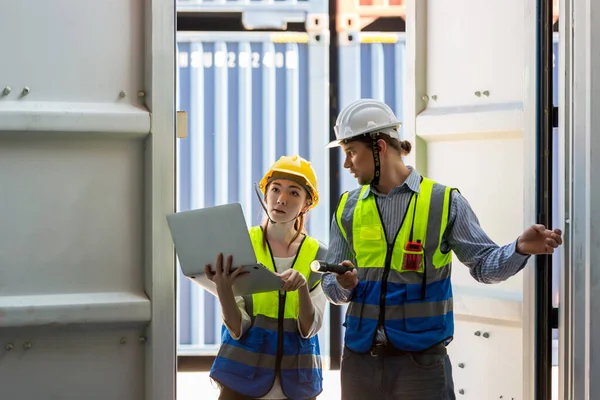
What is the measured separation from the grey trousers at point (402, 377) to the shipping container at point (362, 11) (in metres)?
3.44

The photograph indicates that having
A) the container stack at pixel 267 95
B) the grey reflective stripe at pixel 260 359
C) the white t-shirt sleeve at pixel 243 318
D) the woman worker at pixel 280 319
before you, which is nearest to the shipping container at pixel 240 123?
the container stack at pixel 267 95

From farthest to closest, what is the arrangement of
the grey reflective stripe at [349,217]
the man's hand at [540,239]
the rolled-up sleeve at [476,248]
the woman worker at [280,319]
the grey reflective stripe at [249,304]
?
1. the grey reflective stripe at [249,304]
2. the woman worker at [280,319]
3. the grey reflective stripe at [349,217]
4. the rolled-up sleeve at [476,248]
5. the man's hand at [540,239]

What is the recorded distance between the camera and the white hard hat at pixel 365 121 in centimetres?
313

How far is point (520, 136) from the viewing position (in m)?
3.43

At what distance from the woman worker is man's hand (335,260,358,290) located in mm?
252

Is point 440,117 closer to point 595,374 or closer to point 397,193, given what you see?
point 397,193

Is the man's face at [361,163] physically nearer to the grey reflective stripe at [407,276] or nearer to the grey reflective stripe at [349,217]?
the grey reflective stripe at [349,217]

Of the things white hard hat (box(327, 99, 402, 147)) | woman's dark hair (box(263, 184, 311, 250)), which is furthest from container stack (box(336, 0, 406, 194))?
white hard hat (box(327, 99, 402, 147))

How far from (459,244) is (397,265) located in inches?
9.6

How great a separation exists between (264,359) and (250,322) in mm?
169

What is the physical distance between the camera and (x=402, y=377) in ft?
9.70

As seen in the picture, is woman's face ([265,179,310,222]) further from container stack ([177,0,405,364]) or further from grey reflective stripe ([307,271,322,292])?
container stack ([177,0,405,364])

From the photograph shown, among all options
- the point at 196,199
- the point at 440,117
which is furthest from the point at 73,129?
the point at 196,199

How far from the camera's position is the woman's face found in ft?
11.3
